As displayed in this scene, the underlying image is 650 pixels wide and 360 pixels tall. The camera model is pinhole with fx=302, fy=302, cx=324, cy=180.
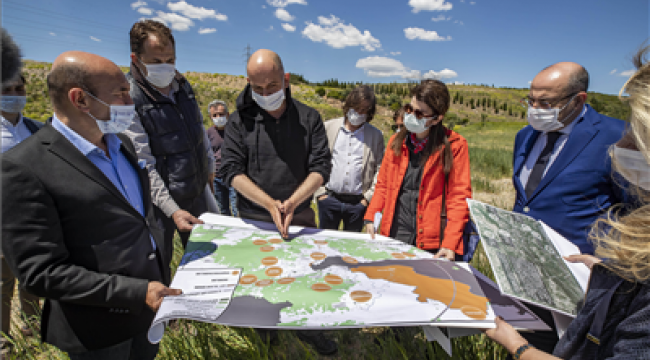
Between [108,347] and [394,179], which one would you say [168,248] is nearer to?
[108,347]

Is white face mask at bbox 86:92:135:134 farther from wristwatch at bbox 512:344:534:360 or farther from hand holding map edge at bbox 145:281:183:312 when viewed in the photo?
wristwatch at bbox 512:344:534:360

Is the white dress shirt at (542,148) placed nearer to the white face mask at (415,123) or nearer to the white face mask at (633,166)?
the white face mask at (415,123)

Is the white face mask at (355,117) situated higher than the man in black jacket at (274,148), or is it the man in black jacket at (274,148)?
the white face mask at (355,117)

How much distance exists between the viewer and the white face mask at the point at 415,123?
2.29 m

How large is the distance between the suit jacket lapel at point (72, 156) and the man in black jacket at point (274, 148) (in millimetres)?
947

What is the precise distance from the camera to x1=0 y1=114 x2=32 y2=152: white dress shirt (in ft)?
7.51

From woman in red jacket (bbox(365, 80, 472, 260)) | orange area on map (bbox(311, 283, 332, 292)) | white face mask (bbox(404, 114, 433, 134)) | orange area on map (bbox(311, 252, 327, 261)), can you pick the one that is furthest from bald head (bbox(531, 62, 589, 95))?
orange area on map (bbox(311, 283, 332, 292))

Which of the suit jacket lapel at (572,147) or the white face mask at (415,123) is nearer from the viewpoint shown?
the suit jacket lapel at (572,147)

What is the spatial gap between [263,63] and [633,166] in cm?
202

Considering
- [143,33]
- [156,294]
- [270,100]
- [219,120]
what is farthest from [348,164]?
[219,120]

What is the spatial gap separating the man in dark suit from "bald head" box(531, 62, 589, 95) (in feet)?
8.50

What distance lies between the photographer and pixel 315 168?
242 centimetres

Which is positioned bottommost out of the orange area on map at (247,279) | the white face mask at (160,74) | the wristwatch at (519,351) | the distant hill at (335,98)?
the wristwatch at (519,351)

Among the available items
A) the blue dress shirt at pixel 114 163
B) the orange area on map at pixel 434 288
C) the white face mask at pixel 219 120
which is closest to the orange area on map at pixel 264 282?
the orange area on map at pixel 434 288
